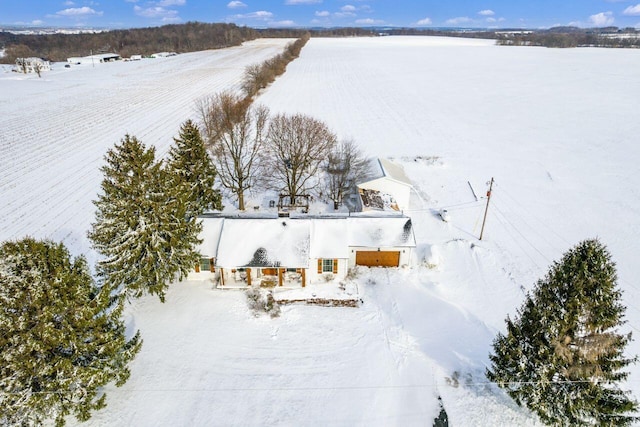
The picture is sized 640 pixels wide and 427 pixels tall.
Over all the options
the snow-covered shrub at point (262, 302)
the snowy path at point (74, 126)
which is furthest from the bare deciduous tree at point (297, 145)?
the snowy path at point (74, 126)

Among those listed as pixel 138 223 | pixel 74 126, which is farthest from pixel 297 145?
pixel 74 126

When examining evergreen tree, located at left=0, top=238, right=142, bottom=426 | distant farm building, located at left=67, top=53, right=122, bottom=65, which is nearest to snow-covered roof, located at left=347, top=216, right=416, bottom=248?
evergreen tree, located at left=0, top=238, right=142, bottom=426

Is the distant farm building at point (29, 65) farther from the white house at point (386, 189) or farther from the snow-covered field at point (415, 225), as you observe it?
the white house at point (386, 189)

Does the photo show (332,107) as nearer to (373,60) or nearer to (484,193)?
(484,193)

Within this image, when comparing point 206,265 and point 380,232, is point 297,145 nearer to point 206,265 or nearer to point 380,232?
point 380,232

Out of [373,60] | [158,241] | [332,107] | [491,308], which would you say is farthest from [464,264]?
[373,60]
